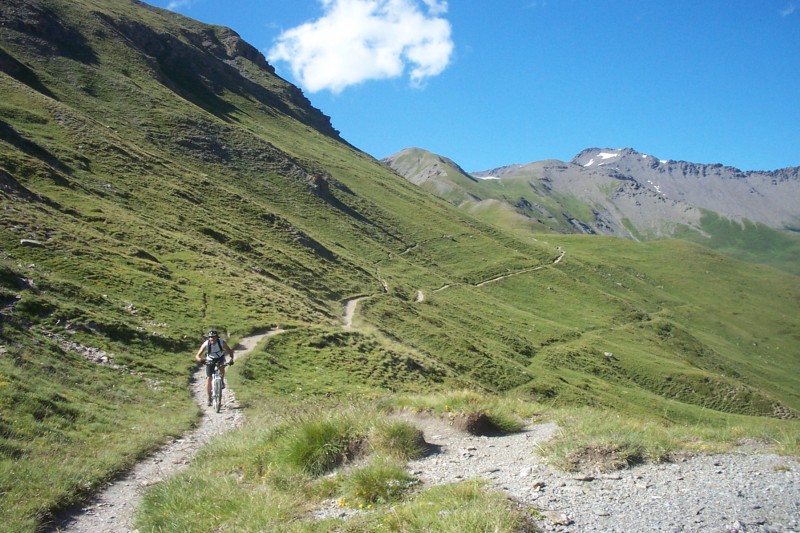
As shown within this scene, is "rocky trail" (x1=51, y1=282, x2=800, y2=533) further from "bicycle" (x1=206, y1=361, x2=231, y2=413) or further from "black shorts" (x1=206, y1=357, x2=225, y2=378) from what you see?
"bicycle" (x1=206, y1=361, x2=231, y2=413)

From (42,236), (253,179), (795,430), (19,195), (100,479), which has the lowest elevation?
(100,479)

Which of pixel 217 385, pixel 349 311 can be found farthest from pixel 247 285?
pixel 217 385

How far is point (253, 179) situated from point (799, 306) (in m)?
163

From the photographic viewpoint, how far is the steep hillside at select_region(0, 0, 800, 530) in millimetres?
19844

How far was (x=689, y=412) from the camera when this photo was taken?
192 feet

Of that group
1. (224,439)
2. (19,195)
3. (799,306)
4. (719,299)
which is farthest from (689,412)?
(799,306)

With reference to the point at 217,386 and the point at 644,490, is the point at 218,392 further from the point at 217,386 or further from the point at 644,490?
the point at 644,490

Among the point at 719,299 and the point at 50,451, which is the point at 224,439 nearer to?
the point at 50,451

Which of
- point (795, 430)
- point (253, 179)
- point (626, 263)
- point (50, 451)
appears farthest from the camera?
point (626, 263)

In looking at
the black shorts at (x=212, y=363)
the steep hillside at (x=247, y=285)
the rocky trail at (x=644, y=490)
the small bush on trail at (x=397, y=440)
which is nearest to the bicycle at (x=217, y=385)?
the black shorts at (x=212, y=363)

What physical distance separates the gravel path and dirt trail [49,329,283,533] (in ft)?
18.3

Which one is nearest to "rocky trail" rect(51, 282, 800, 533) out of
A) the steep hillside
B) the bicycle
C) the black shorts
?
the steep hillside

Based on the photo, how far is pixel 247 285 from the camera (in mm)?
46875

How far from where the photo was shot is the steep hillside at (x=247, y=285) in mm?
19844
